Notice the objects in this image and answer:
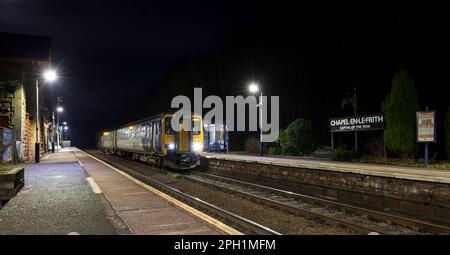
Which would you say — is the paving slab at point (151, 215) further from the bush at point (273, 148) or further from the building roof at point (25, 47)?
the bush at point (273, 148)

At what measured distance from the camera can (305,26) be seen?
115ft

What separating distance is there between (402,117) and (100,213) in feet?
58.2

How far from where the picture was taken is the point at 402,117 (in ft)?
68.9

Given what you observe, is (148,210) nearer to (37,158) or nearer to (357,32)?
(37,158)

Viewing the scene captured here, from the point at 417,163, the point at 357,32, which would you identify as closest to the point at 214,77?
the point at 357,32

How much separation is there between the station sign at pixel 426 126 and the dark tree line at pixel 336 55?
16.9 feet

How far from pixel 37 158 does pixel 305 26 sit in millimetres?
24521

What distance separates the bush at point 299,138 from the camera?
91.5ft

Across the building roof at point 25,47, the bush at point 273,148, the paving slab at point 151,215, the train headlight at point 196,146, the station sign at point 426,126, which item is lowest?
the paving slab at point 151,215

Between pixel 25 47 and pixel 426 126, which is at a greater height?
pixel 25 47

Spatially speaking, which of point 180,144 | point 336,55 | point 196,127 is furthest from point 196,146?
point 336,55

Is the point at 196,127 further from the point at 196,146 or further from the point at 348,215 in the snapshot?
the point at 348,215

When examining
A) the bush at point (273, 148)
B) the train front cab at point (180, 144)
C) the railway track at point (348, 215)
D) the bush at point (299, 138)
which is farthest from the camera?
the bush at point (273, 148)

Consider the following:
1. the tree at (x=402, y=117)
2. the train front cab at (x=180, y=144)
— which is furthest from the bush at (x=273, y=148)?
the train front cab at (x=180, y=144)
